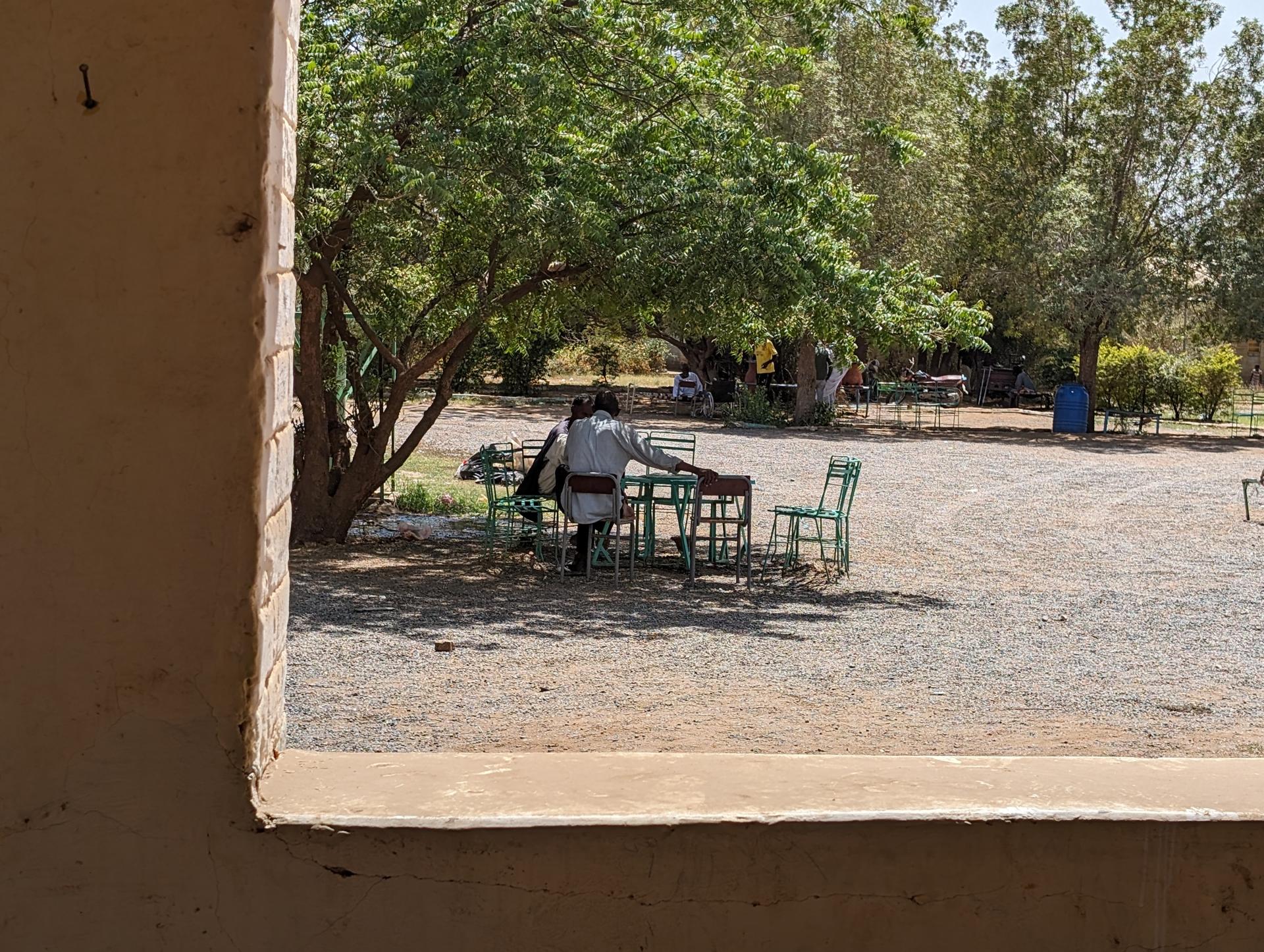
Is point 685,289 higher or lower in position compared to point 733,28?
lower

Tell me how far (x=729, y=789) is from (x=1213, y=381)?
31.4 m

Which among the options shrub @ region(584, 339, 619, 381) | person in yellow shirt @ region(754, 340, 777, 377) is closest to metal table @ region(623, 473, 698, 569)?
person in yellow shirt @ region(754, 340, 777, 377)

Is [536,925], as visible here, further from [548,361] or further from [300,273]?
[548,361]

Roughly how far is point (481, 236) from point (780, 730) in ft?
18.6

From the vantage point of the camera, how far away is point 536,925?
2.65 m

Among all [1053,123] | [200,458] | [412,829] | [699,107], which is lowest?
[412,829]

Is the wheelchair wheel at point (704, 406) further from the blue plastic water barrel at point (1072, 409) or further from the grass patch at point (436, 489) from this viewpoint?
the grass patch at point (436, 489)

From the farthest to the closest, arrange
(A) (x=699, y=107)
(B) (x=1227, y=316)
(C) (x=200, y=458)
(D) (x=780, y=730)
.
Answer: (B) (x=1227, y=316)
(A) (x=699, y=107)
(D) (x=780, y=730)
(C) (x=200, y=458)

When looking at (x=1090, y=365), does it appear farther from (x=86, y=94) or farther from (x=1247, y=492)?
(x=86, y=94)

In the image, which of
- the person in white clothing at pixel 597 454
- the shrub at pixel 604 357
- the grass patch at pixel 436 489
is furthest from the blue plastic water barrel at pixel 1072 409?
the person in white clothing at pixel 597 454

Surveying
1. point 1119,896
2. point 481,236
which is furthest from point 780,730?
point 481,236

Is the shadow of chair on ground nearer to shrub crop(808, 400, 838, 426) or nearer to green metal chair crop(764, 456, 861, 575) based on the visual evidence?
green metal chair crop(764, 456, 861, 575)

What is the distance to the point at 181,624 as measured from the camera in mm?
2598

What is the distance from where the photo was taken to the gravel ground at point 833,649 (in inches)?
253
